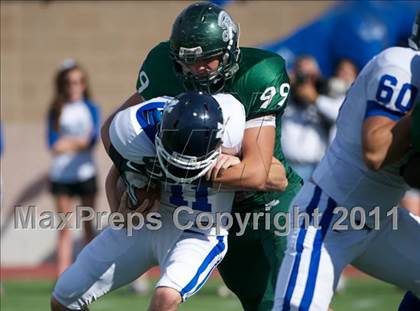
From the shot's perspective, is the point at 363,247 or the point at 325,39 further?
the point at 325,39

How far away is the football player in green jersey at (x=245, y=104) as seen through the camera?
166 inches

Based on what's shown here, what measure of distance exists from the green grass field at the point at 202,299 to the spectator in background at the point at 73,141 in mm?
670

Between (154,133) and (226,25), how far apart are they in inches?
22.0

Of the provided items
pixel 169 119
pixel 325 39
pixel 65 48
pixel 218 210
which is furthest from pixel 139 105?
pixel 65 48

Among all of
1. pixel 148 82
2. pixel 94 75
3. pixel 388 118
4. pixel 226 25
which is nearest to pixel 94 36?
pixel 94 75

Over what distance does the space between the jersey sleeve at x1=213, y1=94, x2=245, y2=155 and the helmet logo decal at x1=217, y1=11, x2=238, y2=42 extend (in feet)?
0.80

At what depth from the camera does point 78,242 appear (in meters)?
9.66

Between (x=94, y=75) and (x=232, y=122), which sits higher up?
(x=232, y=122)

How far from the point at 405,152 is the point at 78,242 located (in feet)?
20.2

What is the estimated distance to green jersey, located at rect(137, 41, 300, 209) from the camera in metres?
4.33

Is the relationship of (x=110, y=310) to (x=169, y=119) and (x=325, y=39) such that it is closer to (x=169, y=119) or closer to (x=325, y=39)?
(x=169, y=119)

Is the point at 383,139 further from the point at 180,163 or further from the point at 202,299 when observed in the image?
the point at 202,299

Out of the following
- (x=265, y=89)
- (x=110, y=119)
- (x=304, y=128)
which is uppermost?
(x=265, y=89)

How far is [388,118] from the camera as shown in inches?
151
